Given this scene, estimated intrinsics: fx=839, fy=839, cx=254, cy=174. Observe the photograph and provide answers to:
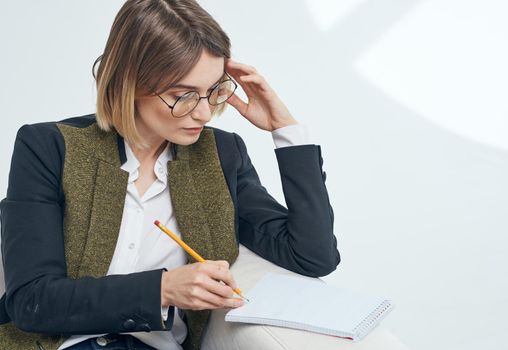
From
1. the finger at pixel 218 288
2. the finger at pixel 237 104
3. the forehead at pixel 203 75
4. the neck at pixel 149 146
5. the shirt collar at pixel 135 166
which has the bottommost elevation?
the finger at pixel 218 288

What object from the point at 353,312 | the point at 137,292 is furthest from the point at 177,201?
the point at 353,312

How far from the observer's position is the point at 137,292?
5.18 ft

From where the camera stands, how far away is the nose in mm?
1696

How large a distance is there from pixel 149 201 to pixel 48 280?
1.07 ft

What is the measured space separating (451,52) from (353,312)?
3018mm

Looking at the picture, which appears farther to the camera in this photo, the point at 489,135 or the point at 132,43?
the point at 489,135

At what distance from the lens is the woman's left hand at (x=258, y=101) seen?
6.20 feet

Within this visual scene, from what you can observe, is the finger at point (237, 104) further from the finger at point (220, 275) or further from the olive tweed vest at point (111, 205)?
the finger at point (220, 275)

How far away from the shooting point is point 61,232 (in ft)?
5.60

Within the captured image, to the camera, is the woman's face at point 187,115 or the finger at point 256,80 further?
the finger at point 256,80

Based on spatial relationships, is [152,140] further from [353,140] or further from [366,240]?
[353,140]

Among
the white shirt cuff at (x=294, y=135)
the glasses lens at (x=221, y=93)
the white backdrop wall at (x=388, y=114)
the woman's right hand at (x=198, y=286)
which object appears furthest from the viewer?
the white backdrop wall at (x=388, y=114)

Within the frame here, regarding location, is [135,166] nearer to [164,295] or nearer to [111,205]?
[111,205]

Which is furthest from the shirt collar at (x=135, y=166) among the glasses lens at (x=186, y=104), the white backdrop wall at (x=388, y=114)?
the white backdrop wall at (x=388, y=114)
